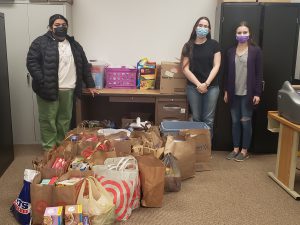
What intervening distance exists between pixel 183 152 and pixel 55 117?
1.51 meters

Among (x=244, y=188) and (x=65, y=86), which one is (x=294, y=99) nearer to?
(x=244, y=188)

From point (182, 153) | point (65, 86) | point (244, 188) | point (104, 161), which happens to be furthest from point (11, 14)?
point (244, 188)

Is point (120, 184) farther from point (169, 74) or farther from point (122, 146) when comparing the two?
point (169, 74)

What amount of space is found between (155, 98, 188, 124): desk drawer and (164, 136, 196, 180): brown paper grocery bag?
0.79 m

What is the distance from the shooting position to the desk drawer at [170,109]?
4.01 meters

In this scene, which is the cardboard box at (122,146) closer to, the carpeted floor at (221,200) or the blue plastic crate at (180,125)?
the carpeted floor at (221,200)

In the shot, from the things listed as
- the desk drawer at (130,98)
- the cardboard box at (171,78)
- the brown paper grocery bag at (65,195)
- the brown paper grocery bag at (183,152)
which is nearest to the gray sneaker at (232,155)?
the brown paper grocery bag at (183,152)

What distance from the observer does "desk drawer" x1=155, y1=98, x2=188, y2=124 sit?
4008 millimetres

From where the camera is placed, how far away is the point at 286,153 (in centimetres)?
310

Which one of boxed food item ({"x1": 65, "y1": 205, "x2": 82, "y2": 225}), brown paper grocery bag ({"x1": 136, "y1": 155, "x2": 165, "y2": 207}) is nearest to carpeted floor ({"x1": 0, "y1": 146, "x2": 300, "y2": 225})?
brown paper grocery bag ({"x1": 136, "y1": 155, "x2": 165, "y2": 207})

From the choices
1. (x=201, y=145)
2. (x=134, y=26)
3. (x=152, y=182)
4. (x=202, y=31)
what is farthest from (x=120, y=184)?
(x=134, y=26)

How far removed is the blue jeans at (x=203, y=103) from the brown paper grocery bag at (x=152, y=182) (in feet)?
4.17

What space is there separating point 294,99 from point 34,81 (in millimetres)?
2521

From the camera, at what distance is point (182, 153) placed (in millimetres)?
3150
